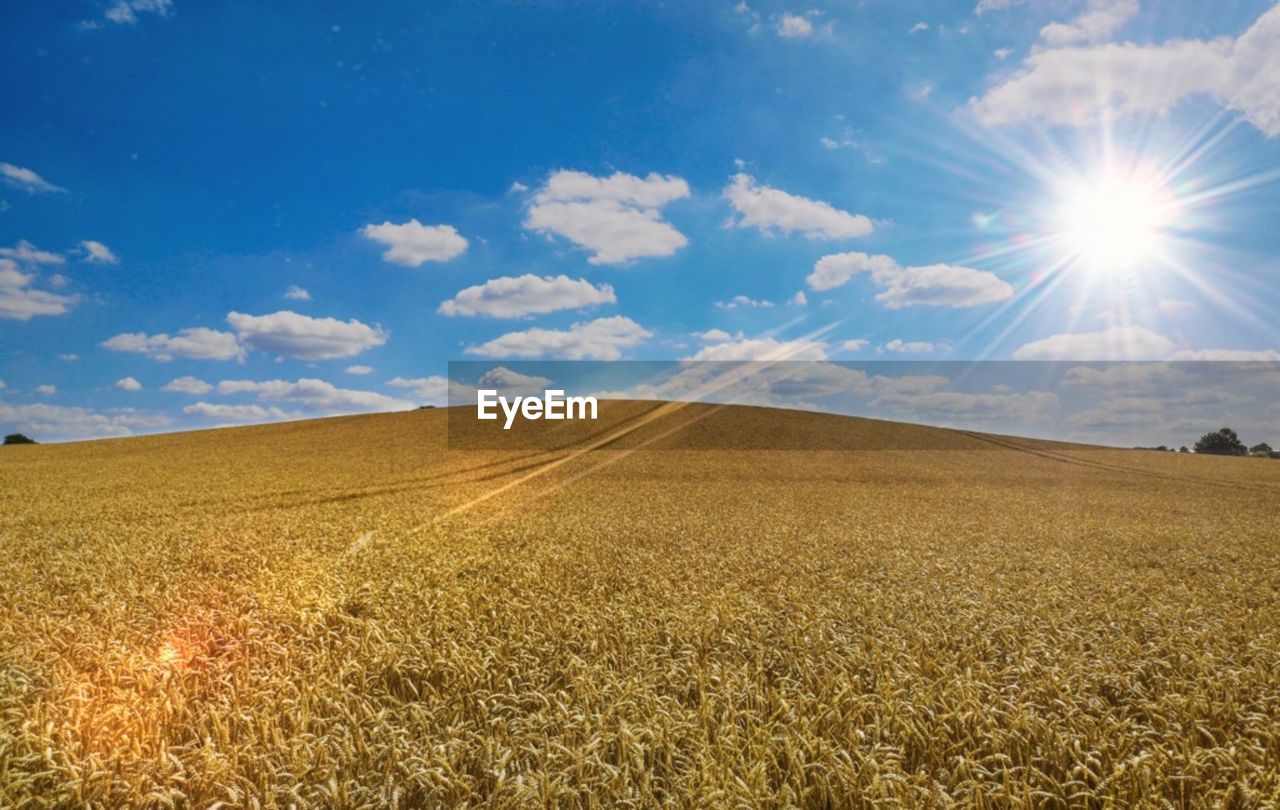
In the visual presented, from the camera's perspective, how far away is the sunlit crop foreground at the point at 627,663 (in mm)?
4109

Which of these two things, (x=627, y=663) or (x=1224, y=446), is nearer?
(x=627, y=663)

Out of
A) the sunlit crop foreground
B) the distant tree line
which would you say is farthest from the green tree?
the sunlit crop foreground

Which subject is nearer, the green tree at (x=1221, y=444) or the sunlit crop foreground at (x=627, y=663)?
the sunlit crop foreground at (x=627, y=663)

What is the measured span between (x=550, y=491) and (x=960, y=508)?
14870mm

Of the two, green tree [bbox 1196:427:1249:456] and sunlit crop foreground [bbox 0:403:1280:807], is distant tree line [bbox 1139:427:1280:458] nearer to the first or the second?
green tree [bbox 1196:427:1249:456]

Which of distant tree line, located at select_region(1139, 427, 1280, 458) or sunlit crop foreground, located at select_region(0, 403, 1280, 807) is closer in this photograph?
sunlit crop foreground, located at select_region(0, 403, 1280, 807)

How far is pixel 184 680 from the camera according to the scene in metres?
5.56

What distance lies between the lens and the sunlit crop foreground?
4.11 meters

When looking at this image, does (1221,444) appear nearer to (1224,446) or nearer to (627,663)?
(1224,446)

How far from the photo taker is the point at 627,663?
606 centimetres

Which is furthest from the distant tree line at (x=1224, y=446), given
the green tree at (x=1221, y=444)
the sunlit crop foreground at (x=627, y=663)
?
the sunlit crop foreground at (x=627, y=663)

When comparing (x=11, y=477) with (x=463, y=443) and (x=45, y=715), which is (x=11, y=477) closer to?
(x=463, y=443)

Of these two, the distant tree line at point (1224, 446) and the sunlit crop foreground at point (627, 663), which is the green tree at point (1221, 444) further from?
the sunlit crop foreground at point (627, 663)

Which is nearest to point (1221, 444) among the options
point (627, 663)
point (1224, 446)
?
point (1224, 446)
